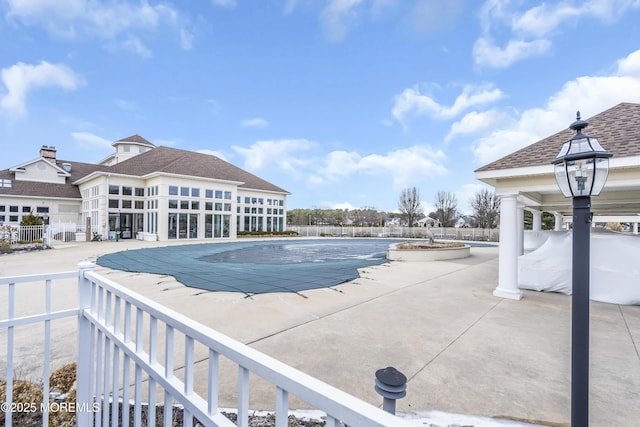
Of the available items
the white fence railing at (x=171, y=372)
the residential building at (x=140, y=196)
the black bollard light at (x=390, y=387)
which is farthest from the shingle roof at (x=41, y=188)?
the black bollard light at (x=390, y=387)

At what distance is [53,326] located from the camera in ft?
14.1

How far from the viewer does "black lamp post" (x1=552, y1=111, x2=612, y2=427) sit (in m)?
2.01

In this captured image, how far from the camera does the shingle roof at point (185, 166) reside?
23.3m

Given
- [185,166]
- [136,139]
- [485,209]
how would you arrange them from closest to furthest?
[185,166], [136,139], [485,209]

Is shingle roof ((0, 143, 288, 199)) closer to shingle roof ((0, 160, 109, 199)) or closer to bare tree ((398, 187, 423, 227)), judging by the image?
shingle roof ((0, 160, 109, 199))

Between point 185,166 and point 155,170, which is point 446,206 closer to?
point 185,166

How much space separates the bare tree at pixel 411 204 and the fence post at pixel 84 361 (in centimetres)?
3970

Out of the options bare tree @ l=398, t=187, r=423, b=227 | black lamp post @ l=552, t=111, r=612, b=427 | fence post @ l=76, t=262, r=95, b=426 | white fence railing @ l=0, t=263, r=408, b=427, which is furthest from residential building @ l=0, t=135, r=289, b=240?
black lamp post @ l=552, t=111, r=612, b=427

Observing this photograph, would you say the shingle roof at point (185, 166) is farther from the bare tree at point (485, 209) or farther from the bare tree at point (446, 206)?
the bare tree at point (485, 209)

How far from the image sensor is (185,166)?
24.5 meters

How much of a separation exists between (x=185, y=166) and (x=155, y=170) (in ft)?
7.66

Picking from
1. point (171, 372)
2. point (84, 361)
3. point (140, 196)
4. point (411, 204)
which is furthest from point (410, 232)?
point (171, 372)

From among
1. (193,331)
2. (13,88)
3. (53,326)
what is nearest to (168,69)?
(13,88)

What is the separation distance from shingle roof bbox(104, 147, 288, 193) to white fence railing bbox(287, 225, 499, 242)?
651cm
